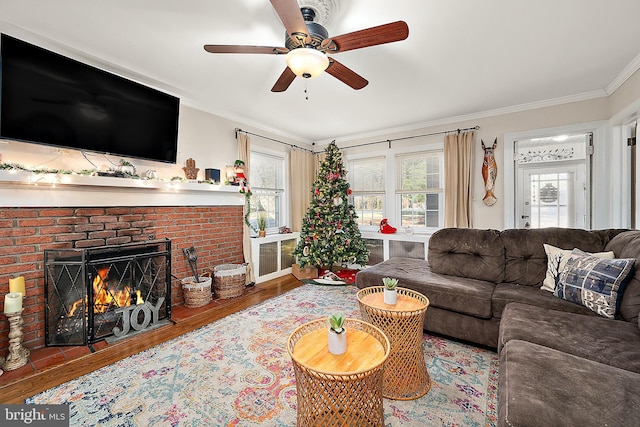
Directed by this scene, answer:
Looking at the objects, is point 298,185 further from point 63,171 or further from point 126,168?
point 63,171

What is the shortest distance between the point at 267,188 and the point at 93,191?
2.42m

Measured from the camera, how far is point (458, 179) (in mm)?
4012

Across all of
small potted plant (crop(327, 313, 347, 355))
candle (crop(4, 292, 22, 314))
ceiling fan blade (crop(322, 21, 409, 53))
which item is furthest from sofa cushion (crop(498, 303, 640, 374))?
candle (crop(4, 292, 22, 314))

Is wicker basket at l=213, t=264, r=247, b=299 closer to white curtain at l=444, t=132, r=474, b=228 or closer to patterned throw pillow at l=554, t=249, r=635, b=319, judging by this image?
white curtain at l=444, t=132, r=474, b=228

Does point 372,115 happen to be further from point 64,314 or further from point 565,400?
point 64,314

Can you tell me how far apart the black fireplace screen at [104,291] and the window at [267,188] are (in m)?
1.63

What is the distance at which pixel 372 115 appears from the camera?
4.03 meters

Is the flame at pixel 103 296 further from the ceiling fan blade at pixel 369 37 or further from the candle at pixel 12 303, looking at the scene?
the ceiling fan blade at pixel 369 37

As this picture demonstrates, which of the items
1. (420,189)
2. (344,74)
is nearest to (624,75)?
(420,189)

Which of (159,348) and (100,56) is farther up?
(100,56)

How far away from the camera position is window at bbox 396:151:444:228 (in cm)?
439

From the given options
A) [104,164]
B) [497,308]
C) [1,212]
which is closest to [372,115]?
[497,308]

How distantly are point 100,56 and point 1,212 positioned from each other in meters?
1.53

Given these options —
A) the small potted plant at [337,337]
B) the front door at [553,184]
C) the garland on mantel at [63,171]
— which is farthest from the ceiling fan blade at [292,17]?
the front door at [553,184]
